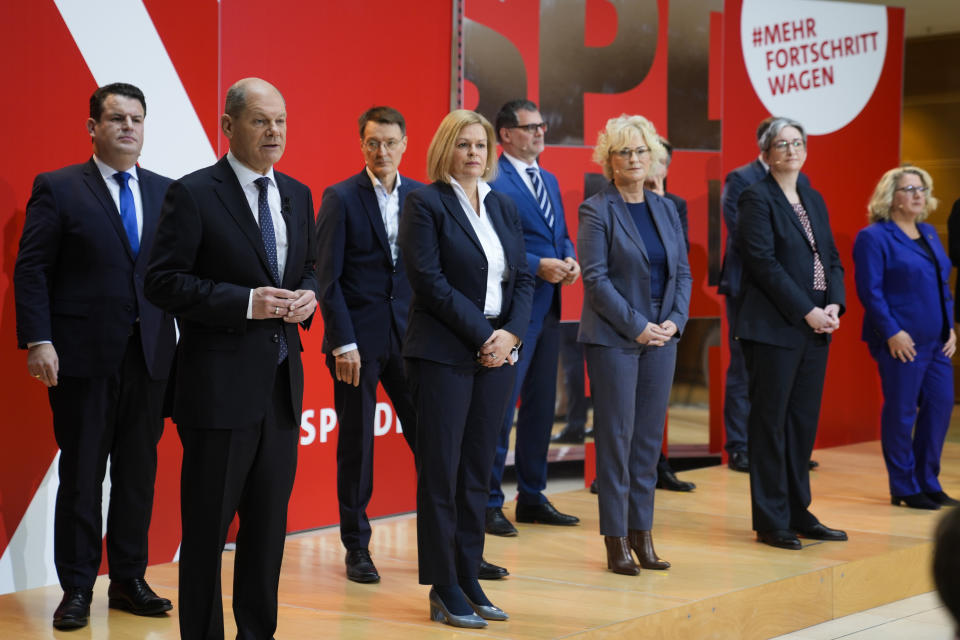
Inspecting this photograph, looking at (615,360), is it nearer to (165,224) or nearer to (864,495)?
(165,224)

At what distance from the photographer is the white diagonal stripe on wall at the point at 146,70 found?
14.8 ft

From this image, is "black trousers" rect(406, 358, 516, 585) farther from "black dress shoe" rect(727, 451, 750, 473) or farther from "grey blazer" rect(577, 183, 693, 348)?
"black dress shoe" rect(727, 451, 750, 473)

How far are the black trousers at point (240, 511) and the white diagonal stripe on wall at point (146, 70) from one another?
6.33ft

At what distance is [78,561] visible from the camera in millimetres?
3871

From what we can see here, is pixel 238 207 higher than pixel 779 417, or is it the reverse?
pixel 238 207

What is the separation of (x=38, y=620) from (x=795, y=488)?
3152mm

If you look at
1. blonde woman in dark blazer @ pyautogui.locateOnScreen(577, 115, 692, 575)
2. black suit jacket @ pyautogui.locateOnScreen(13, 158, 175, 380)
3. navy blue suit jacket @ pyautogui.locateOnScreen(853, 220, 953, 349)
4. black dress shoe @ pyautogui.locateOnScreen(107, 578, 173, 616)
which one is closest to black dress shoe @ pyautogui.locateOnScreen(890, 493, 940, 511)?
navy blue suit jacket @ pyautogui.locateOnScreen(853, 220, 953, 349)

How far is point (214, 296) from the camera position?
3.02 m

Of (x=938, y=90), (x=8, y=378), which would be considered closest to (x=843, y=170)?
(x=938, y=90)

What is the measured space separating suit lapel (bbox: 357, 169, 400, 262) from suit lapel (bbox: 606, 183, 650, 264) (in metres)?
0.88

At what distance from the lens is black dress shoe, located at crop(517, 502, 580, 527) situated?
540 centimetres

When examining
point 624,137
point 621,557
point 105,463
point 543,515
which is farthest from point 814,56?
point 105,463

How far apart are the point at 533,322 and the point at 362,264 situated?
3.34ft

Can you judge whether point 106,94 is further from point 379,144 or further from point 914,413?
point 914,413
